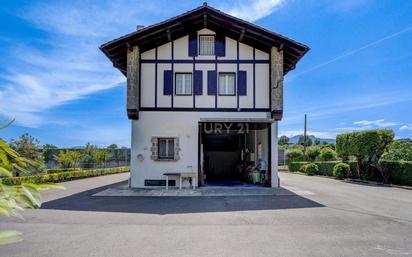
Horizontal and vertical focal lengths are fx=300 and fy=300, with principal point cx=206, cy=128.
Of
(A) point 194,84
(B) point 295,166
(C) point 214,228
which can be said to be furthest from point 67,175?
(B) point 295,166

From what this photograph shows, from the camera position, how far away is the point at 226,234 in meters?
5.66

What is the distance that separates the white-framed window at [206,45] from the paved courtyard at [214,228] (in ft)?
21.9

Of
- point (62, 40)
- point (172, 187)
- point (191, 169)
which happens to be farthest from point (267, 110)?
point (62, 40)

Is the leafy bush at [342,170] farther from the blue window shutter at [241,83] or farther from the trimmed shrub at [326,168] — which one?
the blue window shutter at [241,83]

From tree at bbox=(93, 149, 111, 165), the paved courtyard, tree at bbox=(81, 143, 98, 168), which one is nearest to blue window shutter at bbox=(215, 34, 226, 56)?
the paved courtyard

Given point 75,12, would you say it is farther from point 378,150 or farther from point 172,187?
point 378,150

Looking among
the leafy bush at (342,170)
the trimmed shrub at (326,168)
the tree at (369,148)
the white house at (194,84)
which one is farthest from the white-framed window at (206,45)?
the trimmed shrub at (326,168)

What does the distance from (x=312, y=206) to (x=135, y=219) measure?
5.01m

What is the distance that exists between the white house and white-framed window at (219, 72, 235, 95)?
44 millimetres

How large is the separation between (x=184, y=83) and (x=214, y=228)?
8.11m

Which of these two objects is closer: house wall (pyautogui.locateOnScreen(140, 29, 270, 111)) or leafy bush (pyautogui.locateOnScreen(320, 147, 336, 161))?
house wall (pyautogui.locateOnScreen(140, 29, 270, 111))

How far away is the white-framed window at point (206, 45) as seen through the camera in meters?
13.1

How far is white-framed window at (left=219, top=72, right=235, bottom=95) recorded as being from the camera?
13.0m

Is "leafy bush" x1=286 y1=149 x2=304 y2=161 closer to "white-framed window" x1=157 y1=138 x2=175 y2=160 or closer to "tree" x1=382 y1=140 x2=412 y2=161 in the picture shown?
"tree" x1=382 y1=140 x2=412 y2=161
